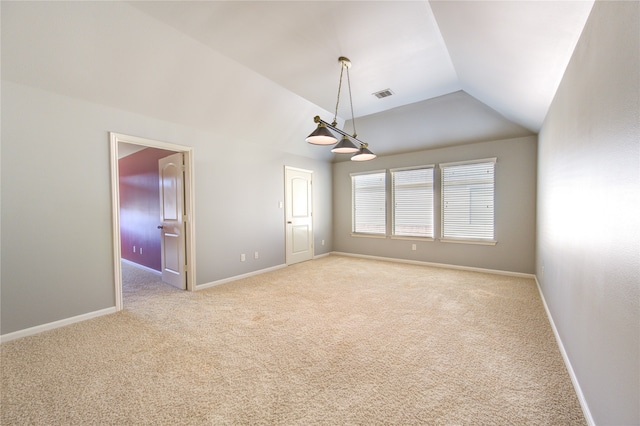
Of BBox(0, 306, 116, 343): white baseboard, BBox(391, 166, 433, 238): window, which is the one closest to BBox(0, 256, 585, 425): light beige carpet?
BBox(0, 306, 116, 343): white baseboard

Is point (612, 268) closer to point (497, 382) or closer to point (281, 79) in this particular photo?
point (497, 382)

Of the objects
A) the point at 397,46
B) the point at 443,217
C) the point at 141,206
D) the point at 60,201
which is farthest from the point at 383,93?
the point at 141,206

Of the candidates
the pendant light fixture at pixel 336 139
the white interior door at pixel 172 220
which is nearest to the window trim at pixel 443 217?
the pendant light fixture at pixel 336 139

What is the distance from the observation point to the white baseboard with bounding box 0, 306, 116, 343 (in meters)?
2.63

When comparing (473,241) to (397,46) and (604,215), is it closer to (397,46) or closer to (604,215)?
(397,46)

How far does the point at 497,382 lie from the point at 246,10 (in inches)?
148

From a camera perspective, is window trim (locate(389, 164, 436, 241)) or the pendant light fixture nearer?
the pendant light fixture

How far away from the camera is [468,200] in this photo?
526 centimetres

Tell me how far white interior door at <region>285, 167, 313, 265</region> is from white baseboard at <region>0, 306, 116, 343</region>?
327cm

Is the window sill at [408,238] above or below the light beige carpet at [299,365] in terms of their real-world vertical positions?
above

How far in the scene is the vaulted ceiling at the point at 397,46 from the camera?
208 centimetres

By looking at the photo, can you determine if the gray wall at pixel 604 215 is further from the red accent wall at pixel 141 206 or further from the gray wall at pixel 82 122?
the red accent wall at pixel 141 206

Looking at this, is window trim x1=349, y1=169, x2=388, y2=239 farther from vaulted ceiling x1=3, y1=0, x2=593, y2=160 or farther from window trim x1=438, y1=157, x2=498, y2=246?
vaulted ceiling x1=3, y1=0, x2=593, y2=160

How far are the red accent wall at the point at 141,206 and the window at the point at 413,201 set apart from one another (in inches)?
192
